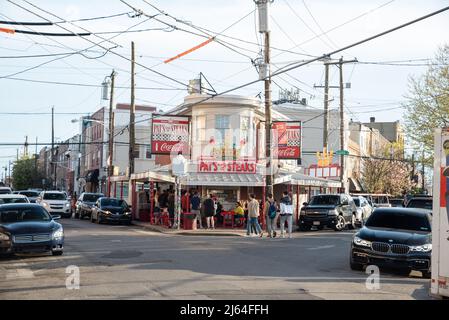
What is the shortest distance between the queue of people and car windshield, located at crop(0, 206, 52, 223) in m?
10.2

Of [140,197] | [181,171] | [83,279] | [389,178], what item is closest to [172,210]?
[181,171]

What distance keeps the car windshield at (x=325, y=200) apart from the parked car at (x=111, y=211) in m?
9.96

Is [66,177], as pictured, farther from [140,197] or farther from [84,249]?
[84,249]

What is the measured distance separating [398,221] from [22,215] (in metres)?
10.1

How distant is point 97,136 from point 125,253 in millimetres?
51270

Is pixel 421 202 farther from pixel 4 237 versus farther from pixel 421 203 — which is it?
pixel 4 237

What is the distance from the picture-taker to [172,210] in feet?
99.7

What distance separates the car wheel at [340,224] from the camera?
30.0 m

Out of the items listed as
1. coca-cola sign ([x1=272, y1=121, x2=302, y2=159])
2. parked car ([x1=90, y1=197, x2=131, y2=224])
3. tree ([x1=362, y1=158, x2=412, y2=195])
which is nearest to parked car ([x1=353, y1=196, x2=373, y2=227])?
coca-cola sign ([x1=272, y1=121, x2=302, y2=159])

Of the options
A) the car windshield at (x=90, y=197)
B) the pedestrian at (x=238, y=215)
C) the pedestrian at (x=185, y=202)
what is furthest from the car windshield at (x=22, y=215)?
the car windshield at (x=90, y=197)

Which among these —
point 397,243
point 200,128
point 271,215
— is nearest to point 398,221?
point 397,243

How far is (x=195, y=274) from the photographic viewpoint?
12.8 m
